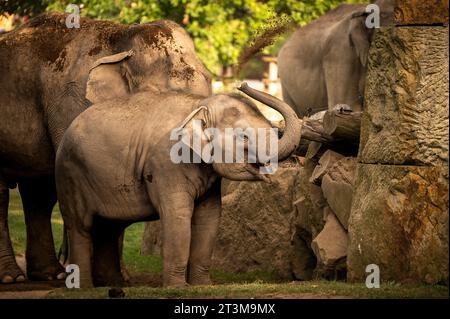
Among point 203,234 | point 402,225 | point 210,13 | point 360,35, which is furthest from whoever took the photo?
point 210,13

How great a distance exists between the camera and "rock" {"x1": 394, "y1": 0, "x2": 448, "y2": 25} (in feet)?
34.5

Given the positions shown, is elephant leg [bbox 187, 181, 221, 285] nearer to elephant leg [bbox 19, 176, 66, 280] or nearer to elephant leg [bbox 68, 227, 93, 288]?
elephant leg [bbox 68, 227, 93, 288]

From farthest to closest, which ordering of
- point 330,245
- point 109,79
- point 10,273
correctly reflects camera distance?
point 10,273 < point 109,79 < point 330,245

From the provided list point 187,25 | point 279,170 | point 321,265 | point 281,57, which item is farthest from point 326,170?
point 187,25

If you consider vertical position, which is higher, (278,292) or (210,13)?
(210,13)

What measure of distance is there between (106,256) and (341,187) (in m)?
2.29

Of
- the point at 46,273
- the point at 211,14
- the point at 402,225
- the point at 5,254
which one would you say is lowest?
the point at 46,273

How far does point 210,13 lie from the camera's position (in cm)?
2492

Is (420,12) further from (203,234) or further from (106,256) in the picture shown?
(106,256)

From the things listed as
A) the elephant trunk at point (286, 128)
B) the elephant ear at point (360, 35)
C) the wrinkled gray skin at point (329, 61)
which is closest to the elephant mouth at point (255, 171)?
the elephant trunk at point (286, 128)

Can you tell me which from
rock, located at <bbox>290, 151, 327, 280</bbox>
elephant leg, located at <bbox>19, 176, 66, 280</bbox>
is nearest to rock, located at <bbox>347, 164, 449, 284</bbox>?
rock, located at <bbox>290, 151, 327, 280</bbox>

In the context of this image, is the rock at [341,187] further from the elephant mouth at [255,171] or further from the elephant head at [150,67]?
the elephant head at [150,67]

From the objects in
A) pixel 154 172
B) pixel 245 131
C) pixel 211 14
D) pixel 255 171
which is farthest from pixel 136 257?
pixel 211 14
